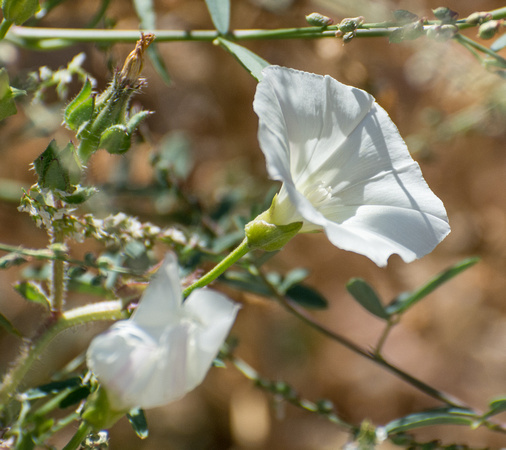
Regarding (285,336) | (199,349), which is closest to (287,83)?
(199,349)

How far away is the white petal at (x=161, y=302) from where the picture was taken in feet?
2.65

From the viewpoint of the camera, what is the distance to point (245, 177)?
2.48 m

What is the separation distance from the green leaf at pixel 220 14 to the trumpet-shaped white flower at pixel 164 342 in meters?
0.69

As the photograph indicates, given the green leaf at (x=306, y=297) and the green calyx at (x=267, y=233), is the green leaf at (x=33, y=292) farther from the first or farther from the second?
the green leaf at (x=306, y=297)

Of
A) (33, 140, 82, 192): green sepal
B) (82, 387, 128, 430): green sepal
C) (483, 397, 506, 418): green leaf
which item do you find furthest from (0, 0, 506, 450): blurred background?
(82, 387, 128, 430): green sepal

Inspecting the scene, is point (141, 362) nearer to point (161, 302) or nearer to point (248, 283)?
point (161, 302)

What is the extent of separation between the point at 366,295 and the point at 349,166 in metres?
0.35

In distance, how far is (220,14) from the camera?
4.39ft

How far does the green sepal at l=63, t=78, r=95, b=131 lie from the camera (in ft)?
3.32

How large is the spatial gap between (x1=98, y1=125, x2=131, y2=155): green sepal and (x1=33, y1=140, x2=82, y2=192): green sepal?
5 centimetres

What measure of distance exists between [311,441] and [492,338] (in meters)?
0.89

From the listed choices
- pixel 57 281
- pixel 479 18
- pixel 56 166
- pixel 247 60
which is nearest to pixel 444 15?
pixel 479 18

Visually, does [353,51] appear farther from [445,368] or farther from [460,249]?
[445,368]

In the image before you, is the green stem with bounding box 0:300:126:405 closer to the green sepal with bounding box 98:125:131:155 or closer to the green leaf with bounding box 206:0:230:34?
the green sepal with bounding box 98:125:131:155
